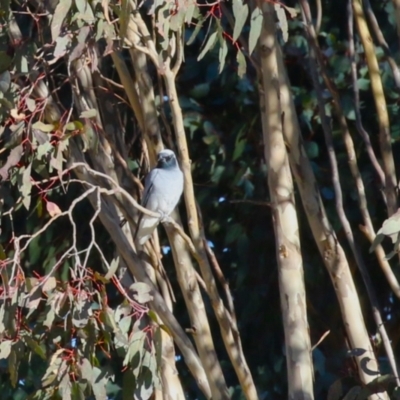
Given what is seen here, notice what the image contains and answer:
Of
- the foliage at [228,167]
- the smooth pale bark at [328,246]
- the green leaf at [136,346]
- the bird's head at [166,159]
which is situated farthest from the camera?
the bird's head at [166,159]

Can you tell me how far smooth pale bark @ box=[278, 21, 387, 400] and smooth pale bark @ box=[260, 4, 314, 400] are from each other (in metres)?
0.08

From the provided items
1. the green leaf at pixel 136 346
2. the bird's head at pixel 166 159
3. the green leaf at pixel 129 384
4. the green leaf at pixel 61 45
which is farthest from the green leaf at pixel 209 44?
the green leaf at pixel 129 384

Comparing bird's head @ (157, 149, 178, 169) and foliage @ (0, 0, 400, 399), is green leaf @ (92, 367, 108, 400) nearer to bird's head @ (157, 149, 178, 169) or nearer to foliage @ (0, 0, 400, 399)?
foliage @ (0, 0, 400, 399)

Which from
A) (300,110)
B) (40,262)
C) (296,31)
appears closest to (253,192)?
(300,110)

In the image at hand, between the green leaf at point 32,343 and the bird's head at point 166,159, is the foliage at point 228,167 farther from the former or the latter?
the green leaf at point 32,343

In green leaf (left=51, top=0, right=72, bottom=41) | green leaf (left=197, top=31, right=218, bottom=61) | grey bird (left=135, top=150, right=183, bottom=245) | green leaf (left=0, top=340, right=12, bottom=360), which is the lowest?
grey bird (left=135, top=150, right=183, bottom=245)

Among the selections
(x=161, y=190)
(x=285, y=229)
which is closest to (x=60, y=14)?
(x=285, y=229)

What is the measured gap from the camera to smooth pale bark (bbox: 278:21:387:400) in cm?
283

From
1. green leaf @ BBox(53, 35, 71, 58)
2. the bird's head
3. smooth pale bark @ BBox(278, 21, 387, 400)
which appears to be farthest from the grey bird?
green leaf @ BBox(53, 35, 71, 58)

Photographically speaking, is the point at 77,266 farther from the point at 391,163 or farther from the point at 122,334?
the point at 391,163

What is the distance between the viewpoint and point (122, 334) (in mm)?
2549

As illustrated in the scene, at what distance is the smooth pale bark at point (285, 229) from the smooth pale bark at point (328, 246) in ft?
0.25

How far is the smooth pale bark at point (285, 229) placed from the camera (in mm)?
2684

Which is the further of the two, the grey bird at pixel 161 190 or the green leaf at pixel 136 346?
the grey bird at pixel 161 190
